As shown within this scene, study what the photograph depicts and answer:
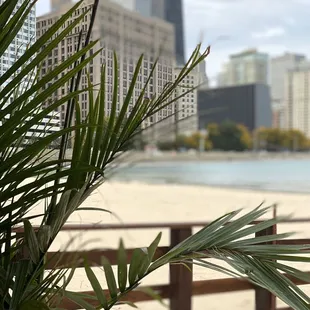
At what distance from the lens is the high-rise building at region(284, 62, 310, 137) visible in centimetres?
1572

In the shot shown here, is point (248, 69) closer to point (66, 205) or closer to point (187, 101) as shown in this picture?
point (187, 101)

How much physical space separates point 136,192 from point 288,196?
4.63m

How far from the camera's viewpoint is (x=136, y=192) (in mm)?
16344

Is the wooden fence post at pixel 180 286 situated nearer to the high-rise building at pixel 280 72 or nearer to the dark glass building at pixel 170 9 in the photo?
the dark glass building at pixel 170 9

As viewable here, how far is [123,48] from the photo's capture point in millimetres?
1105

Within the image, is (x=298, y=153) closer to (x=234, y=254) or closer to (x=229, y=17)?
(x=229, y=17)

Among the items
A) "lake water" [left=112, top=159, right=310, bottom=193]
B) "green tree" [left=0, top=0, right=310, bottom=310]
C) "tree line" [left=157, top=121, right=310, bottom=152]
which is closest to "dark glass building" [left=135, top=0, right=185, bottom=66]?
"green tree" [left=0, top=0, right=310, bottom=310]

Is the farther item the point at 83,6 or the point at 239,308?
the point at 239,308

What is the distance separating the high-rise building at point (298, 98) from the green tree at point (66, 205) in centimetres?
1462

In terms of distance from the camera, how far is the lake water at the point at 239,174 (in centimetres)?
1872

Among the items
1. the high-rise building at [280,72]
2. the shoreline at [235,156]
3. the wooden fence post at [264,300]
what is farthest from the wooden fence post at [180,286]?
the shoreline at [235,156]

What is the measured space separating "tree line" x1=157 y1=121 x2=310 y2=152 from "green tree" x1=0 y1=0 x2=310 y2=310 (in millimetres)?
19910

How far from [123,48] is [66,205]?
0.47m

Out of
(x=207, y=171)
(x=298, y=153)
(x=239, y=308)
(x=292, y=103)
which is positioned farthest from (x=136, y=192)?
(x=239, y=308)
